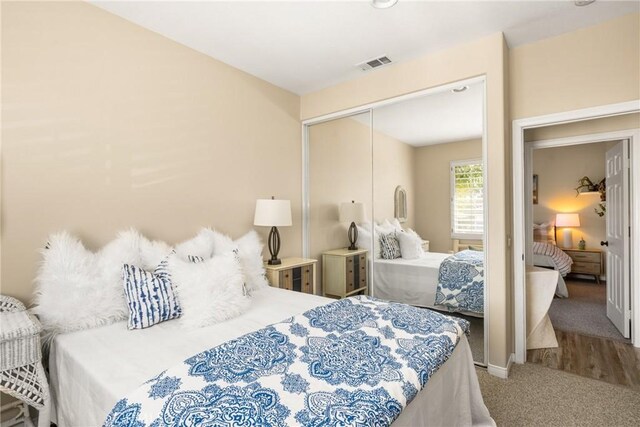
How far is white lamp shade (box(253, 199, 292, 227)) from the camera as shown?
3.06 m

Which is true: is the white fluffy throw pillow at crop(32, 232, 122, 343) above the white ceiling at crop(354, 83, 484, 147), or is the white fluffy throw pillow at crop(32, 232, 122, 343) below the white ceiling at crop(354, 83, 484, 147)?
below

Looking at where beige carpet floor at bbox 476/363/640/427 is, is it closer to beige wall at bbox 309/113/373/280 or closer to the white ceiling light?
beige wall at bbox 309/113/373/280

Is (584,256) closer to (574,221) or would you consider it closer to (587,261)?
(587,261)

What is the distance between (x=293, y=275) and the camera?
322 centimetres

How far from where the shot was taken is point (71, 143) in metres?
2.08

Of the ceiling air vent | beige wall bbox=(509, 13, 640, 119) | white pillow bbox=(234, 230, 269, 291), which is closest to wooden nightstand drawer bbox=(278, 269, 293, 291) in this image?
white pillow bbox=(234, 230, 269, 291)

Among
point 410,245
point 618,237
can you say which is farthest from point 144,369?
point 618,237

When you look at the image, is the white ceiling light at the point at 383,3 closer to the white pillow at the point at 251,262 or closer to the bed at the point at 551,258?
the white pillow at the point at 251,262

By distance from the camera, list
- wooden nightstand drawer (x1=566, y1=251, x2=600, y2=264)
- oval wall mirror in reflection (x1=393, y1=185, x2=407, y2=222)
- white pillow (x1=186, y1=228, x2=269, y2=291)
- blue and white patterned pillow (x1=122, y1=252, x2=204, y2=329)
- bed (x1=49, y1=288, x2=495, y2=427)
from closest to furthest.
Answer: bed (x1=49, y1=288, x2=495, y2=427), blue and white patterned pillow (x1=122, y1=252, x2=204, y2=329), white pillow (x1=186, y1=228, x2=269, y2=291), oval wall mirror in reflection (x1=393, y1=185, x2=407, y2=222), wooden nightstand drawer (x1=566, y1=251, x2=600, y2=264)

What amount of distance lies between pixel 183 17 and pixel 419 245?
108 inches

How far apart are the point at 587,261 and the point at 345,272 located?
15.5 ft

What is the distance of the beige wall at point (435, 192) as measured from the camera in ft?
9.82

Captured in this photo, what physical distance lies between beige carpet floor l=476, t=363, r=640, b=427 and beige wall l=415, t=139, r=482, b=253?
1150 mm

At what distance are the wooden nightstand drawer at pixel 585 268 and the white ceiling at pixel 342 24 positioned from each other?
4578 mm
